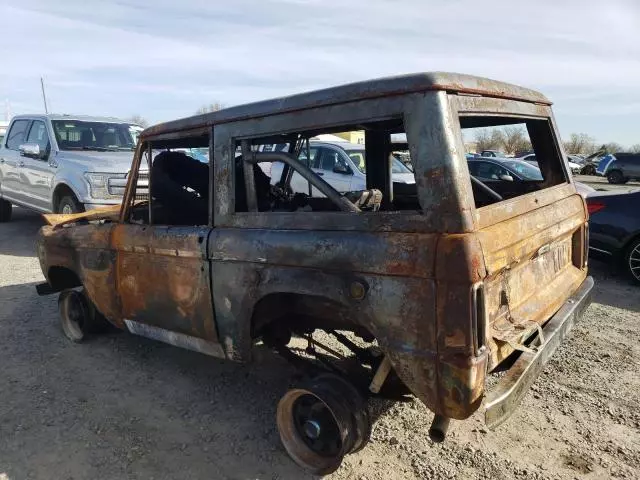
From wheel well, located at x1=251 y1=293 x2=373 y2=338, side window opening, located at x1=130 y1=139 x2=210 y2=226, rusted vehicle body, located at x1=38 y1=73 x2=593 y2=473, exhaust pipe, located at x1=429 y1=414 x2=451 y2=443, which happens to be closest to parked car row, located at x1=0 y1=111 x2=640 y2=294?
side window opening, located at x1=130 y1=139 x2=210 y2=226

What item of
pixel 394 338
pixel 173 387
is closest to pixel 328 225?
pixel 394 338

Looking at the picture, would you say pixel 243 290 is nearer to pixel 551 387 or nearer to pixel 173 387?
pixel 173 387

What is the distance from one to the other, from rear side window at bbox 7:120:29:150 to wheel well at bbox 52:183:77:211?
183 cm

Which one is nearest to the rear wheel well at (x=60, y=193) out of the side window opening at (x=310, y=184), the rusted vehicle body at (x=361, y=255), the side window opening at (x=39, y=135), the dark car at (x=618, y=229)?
the side window opening at (x=39, y=135)

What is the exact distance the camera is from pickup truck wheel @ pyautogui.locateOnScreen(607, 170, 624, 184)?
25953 millimetres

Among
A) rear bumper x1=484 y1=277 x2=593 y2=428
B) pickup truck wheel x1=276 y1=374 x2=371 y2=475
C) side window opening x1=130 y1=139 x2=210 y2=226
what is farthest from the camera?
side window opening x1=130 y1=139 x2=210 y2=226

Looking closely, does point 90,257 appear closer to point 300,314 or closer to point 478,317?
point 300,314

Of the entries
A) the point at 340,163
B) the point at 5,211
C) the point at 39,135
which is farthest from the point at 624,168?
the point at 5,211

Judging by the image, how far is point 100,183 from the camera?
763 cm

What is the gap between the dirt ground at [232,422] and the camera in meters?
2.79

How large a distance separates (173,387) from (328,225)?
2057mm

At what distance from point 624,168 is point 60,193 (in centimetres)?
2661

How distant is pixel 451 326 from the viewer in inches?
84.9

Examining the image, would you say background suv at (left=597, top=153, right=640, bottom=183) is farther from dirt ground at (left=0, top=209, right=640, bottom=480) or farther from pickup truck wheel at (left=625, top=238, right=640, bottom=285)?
dirt ground at (left=0, top=209, right=640, bottom=480)
